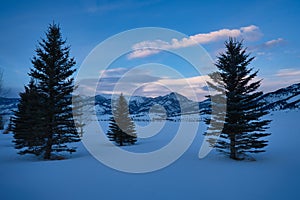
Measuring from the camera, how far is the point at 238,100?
9555 mm

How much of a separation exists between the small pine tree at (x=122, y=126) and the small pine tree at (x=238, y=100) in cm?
1103

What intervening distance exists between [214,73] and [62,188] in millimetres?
8841

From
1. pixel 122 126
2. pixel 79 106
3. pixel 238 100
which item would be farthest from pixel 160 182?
pixel 122 126

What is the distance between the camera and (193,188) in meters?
5.45

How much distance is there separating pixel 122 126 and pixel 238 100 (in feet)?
42.6

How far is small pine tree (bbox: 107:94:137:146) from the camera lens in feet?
62.9

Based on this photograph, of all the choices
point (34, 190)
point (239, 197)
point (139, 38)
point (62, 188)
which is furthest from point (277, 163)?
point (139, 38)

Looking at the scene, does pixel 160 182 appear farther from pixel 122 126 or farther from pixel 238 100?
Result: pixel 122 126

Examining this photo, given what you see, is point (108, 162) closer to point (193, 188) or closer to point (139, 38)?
point (193, 188)

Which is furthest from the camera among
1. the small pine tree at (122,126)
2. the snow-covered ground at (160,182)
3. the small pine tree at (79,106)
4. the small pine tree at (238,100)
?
the small pine tree at (122,126)

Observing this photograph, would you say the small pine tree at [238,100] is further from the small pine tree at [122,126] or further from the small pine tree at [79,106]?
the small pine tree at [122,126]

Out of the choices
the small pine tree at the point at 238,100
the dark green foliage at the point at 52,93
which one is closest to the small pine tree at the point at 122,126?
the dark green foliage at the point at 52,93

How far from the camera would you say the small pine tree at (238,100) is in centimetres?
921

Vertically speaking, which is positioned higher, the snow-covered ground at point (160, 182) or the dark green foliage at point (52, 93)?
the dark green foliage at point (52, 93)
